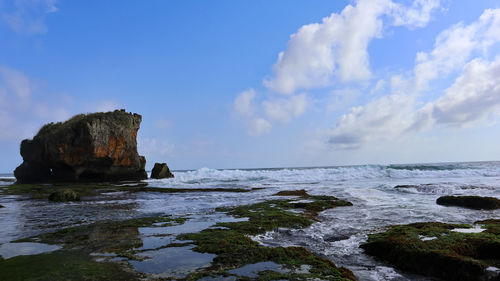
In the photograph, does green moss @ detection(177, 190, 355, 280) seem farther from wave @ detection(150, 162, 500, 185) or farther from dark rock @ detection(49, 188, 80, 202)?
wave @ detection(150, 162, 500, 185)

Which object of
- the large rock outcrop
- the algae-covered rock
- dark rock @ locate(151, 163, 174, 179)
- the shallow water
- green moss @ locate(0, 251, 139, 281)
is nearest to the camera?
green moss @ locate(0, 251, 139, 281)

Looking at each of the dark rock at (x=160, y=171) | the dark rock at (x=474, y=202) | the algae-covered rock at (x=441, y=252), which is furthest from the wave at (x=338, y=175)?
the algae-covered rock at (x=441, y=252)

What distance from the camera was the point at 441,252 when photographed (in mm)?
5273

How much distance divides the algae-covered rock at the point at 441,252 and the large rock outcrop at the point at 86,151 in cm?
3897

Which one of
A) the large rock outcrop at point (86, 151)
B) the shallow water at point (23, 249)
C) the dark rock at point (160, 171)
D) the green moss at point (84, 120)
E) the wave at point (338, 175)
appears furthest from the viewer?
the dark rock at point (160, 171)

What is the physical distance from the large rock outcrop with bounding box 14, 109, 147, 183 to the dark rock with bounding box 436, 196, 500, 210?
37.6 m

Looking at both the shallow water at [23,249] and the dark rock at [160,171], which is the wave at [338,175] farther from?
the shallow water at [23,249]

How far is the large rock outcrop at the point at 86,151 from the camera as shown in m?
38.3

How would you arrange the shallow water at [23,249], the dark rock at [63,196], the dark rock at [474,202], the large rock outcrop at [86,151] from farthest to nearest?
the large rock outcrop at [86,151]
the dark rock at [63,196]
the dark rock at [474,202]
the shallow water at [23,249]

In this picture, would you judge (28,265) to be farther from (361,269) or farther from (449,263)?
(449,263)

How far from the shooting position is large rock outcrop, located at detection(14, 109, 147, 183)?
38312 mm

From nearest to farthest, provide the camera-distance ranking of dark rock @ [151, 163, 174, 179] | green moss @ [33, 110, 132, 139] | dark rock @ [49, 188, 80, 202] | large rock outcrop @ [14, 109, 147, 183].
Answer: dark rock @ [49, 188, 80, 202] → large rock outcrop @ [14, 109, 147, 183] → green moss @ [33, 110, 132, 139] → dark rock @ [151, 163, 174, 179]

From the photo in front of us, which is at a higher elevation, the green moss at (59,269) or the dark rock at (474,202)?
the green moss at (59,269)

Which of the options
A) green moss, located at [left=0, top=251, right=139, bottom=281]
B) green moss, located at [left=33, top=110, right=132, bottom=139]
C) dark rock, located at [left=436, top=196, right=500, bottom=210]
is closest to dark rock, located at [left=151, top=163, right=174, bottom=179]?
green moss, located at [left=33, top=110, right=132, bottom=139]
